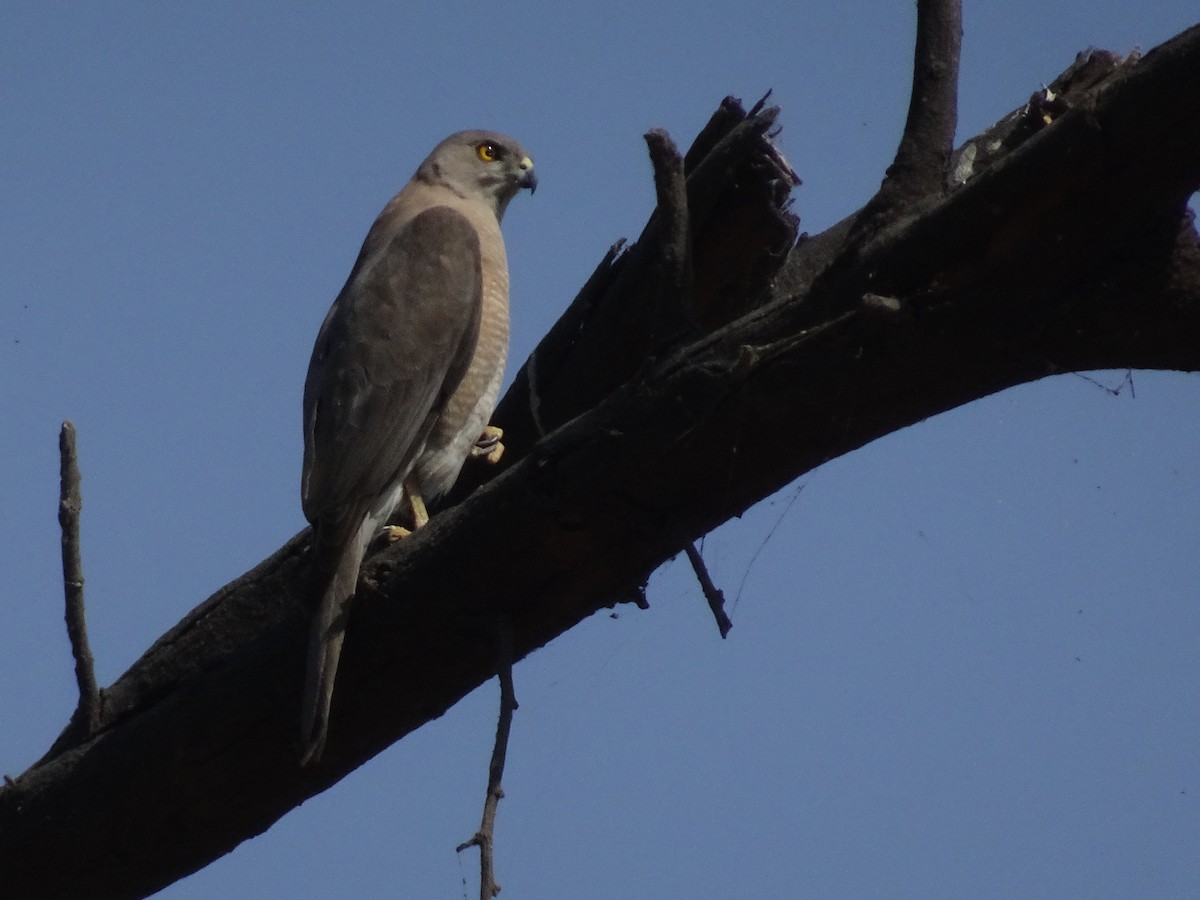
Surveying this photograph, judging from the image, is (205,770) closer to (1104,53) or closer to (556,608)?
(556,608)

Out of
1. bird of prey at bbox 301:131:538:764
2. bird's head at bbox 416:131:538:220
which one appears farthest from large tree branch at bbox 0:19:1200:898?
bird's head at bbox 416:131:538:220

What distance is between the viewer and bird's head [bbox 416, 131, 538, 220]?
18.0ft

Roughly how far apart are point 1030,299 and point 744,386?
1.65 feet

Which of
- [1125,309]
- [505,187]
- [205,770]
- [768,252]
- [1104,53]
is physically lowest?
[205,770]

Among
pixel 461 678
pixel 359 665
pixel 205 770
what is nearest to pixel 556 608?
pixel 461 678

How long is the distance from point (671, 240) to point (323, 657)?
3.57 ft

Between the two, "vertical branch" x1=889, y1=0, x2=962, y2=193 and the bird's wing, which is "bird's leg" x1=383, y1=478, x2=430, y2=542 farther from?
"vertical branch" x1=889, y1=0, x2=962, y2=193

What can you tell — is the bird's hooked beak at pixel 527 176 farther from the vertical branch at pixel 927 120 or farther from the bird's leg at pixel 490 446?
the vertical branch at pixel 927 120

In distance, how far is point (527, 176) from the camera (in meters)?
5.56

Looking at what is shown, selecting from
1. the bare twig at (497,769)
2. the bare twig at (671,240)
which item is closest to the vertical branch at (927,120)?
the bare twig at (671,240)

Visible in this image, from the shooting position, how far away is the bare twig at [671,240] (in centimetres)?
261

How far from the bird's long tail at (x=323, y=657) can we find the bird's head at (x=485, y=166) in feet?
9.23

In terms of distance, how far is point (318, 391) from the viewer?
4172mm

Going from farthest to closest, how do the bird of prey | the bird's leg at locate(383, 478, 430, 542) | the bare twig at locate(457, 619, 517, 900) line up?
the bird's leg at locate(383, 478, 430, 542), the bird of prey, the bare twig at locate(457, 619, 517, 900)
